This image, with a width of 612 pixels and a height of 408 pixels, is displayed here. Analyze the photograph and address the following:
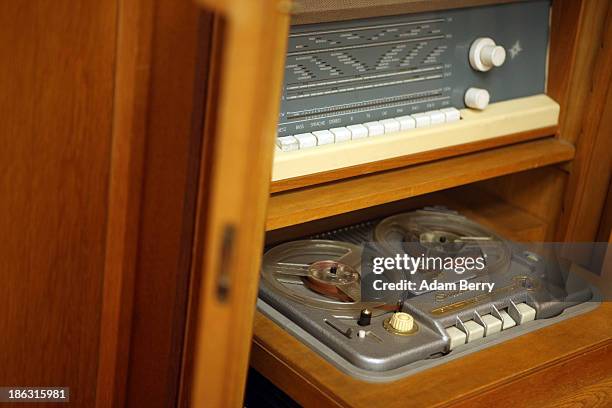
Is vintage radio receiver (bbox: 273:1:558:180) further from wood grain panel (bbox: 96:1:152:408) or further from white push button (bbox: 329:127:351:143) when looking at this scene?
wood grain panel (bbox: 96:1:152:408)

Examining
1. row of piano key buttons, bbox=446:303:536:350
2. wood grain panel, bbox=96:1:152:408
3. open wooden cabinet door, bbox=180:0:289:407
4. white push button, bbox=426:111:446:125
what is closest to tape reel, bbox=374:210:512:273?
row of piano key buttons, bbox=446:303:536:350

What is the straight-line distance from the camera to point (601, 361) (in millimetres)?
1469

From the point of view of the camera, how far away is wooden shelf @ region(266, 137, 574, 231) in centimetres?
142

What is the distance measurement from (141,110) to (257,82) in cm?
44

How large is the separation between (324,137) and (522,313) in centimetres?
42

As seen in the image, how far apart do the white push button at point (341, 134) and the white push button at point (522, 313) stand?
0.38 m

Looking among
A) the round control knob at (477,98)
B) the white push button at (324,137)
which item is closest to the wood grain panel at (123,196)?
the white push button at (324,137)

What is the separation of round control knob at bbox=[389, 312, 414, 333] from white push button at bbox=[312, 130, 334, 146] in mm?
289

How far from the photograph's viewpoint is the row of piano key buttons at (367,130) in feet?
4.69

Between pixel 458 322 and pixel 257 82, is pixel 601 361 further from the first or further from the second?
pixel 257 82

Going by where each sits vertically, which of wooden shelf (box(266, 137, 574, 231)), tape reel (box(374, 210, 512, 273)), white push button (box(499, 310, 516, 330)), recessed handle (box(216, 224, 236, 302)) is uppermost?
recessed handle (box(216, 224, 236, 302))

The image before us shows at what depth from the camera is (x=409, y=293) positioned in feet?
4.85

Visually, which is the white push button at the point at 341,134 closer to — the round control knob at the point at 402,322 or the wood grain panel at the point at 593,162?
the round control knob at the point at 402,322

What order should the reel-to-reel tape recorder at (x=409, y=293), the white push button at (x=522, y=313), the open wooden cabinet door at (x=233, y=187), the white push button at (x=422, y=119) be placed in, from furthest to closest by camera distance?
1. the white push button at (x=422, y=119)
2. the white push button at (x=522, y=313)
3. the reel-to-reel tape recorder at (x=409, y=293)
4. the open wooden cabinet door at (x=233, y=187)
